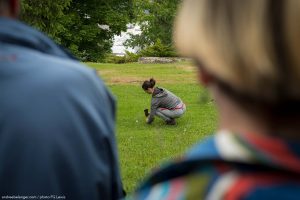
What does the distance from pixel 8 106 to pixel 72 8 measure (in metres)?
35.0

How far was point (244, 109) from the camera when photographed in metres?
1.08

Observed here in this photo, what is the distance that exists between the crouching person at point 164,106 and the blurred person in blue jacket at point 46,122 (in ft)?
33.1

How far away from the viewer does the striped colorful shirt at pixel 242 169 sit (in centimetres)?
102

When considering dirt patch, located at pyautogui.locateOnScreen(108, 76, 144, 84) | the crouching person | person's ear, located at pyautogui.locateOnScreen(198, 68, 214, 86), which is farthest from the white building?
person's ear, located at pyautogui.locateOnScreen(198, 68, 214, 86)

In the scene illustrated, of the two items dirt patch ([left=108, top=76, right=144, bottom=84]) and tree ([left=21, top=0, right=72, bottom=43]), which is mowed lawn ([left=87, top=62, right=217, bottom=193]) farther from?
tree ([left=21, top=0, right=72, bottom=43])

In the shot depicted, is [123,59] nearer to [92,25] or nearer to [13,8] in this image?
[92,25]

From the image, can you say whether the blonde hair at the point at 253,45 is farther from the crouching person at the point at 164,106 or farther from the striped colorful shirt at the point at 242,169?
the crouching person at the point at 164,106

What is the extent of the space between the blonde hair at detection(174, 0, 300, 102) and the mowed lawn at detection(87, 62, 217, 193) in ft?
0.71

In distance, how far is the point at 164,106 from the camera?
1209 cm

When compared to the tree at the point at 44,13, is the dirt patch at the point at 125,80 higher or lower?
lower

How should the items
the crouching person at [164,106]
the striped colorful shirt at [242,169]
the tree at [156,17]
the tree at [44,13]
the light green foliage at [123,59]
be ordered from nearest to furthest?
the striped colorful shirt at [242,169]
the crouching person at [164,106]
the tree at [44,13]
the light green foliage at [123,59]
the tree at [156,17]

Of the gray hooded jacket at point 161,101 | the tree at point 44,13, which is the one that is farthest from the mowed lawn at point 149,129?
the tree at point 44,13

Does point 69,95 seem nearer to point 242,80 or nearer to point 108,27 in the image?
point 242,80

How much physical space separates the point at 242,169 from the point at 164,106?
1106cm
